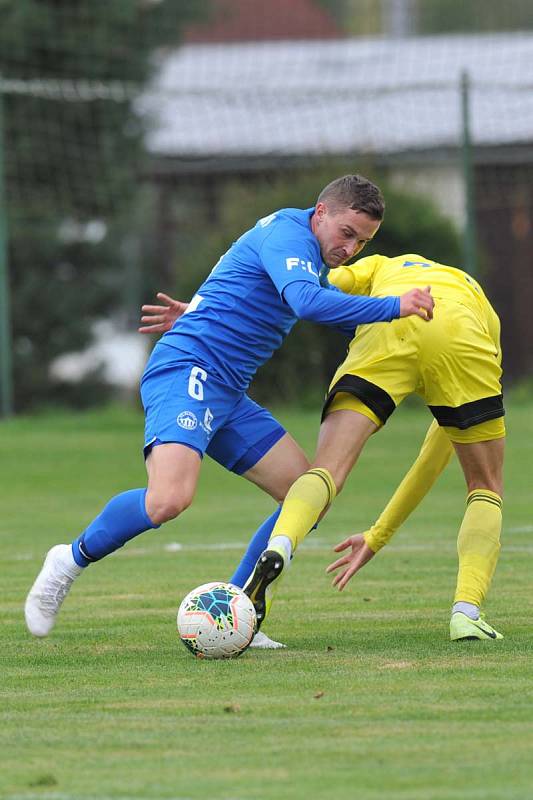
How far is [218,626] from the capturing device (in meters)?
6.46

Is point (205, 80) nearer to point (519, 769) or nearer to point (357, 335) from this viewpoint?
point (357, 335)

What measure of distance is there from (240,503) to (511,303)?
53.2ft

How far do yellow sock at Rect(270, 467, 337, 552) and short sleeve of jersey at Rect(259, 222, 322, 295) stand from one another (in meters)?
0.79

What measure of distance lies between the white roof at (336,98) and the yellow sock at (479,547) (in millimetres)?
13740

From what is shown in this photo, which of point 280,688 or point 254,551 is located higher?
point 280,688

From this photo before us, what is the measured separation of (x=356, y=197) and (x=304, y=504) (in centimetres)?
128

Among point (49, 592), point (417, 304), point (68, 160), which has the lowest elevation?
point (68, 160)

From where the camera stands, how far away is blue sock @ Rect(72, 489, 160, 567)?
670 centimetres

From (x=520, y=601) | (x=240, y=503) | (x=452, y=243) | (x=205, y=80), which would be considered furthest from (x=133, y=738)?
(x=205, y=80)

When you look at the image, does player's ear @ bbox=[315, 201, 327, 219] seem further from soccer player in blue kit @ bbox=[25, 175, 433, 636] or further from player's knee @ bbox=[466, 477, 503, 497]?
player's knee @ bbox=[466, 477, 503, 497]

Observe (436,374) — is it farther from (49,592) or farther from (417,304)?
(49,592)

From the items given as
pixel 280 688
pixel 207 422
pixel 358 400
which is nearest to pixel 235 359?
pixel 207 422

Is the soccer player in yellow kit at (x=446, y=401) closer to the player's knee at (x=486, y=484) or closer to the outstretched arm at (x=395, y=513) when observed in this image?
the player's knee at (x=486, y=484)

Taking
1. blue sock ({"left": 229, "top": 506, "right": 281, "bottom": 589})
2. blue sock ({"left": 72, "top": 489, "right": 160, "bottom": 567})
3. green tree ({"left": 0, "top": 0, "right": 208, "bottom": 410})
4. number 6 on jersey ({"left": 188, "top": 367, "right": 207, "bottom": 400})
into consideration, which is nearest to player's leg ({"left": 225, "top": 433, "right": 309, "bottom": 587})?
blue sock ({"left": 229, "top": 506, "right": 281, "bottom": 589})
